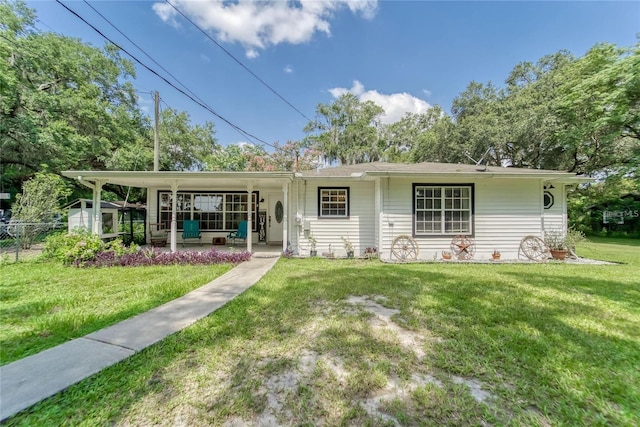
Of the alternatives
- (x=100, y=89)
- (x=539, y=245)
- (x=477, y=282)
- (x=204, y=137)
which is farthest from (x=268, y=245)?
(x=204, y=137)

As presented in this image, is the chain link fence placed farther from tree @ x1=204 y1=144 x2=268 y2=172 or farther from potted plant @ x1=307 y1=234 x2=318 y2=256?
tree @ x1=204 y1=144 x2=268 y2=172

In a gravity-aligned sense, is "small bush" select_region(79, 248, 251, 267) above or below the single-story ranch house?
below

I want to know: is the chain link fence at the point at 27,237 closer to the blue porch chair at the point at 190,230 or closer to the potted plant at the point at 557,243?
the blue porch chair at the point at 190,230

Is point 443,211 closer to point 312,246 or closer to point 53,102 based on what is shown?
point 312,246

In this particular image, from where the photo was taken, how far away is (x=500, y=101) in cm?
1991

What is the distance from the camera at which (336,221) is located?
8.98 metres

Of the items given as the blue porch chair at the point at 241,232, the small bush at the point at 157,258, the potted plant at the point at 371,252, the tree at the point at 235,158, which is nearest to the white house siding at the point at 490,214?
the potted plant at the point at 371,252

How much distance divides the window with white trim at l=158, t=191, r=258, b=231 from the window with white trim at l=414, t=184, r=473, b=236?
6309 millimetres

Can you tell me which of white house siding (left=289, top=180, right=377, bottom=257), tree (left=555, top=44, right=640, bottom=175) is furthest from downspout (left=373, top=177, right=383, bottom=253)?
tree (left=555, top=44, right=640, bottom=175)

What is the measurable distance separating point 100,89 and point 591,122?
26619 mm

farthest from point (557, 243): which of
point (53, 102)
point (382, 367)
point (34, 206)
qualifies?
point (53, 102)

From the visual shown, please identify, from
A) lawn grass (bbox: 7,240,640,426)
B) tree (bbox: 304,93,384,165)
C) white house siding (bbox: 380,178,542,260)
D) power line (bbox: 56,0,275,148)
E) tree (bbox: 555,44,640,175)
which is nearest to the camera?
lawn grass (bbox: 7,240,640,426)

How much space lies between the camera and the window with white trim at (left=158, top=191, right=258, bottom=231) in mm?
10852

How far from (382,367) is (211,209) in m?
10.0
